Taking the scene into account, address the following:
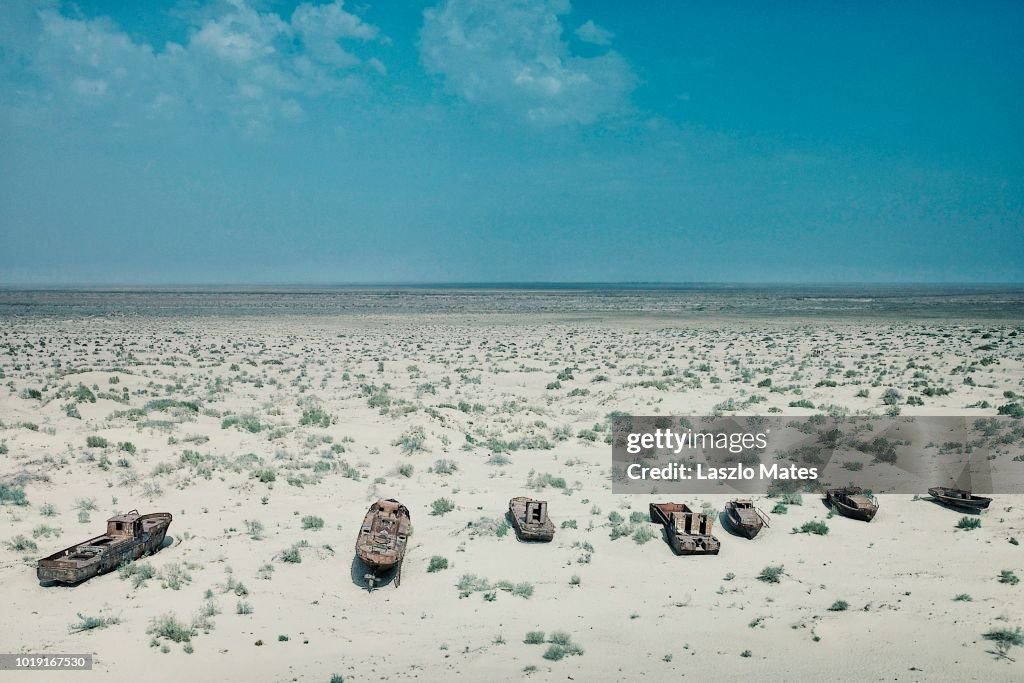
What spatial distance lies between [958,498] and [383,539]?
1165 cm

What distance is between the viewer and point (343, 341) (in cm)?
4909

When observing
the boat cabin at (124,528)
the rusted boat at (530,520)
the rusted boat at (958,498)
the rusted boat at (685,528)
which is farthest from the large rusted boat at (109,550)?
the rusted boat at (958,498)

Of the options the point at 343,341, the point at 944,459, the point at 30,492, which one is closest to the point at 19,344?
the point at 343,341

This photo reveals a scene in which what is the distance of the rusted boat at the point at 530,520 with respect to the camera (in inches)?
499

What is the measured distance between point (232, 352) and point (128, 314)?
4676 centimetres

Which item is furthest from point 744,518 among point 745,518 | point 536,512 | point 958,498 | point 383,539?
point 383,539

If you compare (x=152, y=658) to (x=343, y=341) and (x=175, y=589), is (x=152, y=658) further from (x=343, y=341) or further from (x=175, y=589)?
(x=343, y=341)

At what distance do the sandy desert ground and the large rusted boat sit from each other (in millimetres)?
246

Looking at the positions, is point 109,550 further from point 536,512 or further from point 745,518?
point 745,518

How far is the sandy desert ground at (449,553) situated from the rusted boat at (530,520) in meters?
0.33

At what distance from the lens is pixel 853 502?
13922 millimetres

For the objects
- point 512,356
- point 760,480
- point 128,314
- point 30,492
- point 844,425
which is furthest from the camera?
point 128,314

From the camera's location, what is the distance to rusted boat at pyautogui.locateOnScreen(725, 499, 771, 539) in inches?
504

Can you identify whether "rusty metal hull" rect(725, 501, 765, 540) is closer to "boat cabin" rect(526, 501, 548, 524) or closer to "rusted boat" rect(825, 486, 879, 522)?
"rusted boat" rect(825, 486, 879, 522)
